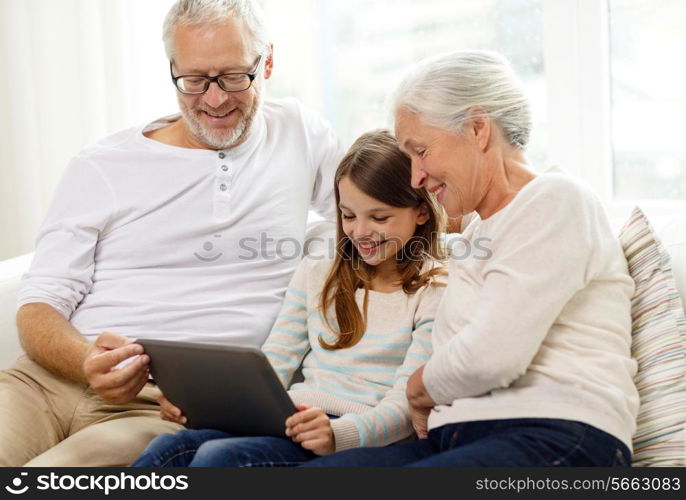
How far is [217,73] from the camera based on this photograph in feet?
6.74

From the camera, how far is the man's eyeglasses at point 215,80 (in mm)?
2059

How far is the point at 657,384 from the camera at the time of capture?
1.63 m

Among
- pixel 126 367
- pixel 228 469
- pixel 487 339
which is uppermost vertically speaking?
pixel 487 339

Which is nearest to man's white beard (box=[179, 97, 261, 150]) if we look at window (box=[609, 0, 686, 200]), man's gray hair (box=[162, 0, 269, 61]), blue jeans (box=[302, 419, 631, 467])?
man's gray hair (box=[162, 0, 269, 61])

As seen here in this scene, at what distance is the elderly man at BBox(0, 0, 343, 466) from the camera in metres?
1.99

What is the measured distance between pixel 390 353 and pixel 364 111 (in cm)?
191

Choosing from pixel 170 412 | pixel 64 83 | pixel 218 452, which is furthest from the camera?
pixel 64 83

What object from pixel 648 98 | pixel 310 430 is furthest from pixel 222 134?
pixel 648 98

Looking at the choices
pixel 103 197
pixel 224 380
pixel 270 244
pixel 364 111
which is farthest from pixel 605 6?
pixel 224 380

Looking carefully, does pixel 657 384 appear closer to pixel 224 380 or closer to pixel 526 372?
pixel 526 372

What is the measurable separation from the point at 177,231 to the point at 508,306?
0.89m

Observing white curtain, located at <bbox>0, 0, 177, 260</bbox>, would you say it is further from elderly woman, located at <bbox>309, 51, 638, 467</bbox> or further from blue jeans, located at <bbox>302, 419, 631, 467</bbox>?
blue jeans, located at <bbox>302, 419, 631, 467</bbox>

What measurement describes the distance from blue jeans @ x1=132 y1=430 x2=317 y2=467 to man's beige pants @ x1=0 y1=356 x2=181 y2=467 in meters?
0.16

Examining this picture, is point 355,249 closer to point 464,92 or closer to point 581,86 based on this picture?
point 464,92
